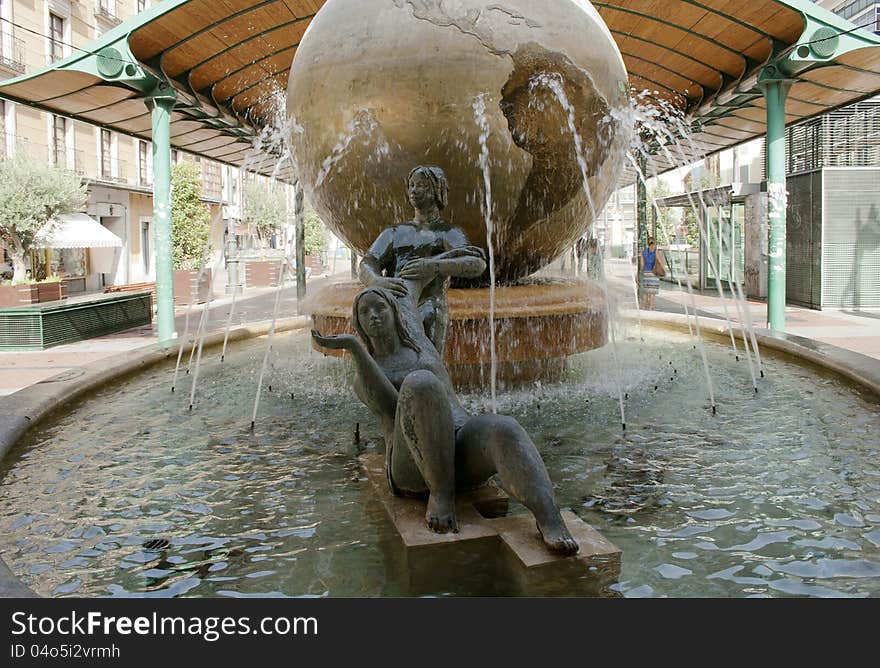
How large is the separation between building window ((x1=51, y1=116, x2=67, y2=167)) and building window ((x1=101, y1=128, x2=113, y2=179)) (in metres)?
2.37

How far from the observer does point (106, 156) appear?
33.2m

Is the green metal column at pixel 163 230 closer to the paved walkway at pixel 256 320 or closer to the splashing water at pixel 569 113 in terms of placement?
the paved walkway at pixel 256 320

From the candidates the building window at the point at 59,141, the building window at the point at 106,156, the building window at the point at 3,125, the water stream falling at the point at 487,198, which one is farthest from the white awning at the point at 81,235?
the water stream falling at the point at 487,198

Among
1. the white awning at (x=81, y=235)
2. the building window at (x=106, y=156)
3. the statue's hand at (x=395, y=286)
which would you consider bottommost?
the statue's hand at (x=395, y=286)

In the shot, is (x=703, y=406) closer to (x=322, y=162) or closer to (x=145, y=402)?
(x=322, y=162)

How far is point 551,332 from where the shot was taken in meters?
5.99

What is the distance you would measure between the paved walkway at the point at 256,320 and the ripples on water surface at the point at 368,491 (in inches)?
86.0

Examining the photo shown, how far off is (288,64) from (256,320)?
5.17m

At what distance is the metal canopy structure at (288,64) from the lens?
955 cm

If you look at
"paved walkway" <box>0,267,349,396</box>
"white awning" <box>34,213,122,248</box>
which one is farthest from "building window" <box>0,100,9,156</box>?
"paved walkway" <box>0,267,349,396</box>

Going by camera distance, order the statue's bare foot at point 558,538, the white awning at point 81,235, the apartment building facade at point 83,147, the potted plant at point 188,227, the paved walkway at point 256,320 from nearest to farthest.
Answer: the statue's bare foot at point 558,538, the paved walkway at point 256,320, the white awning at point 81,235, the potted plant at point 188,227, the apartment building facade at point 83,147

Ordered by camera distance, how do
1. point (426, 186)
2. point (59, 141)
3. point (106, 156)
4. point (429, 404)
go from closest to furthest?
1. point (429, 404)
2. point (426, 186)
3. point (59, 141)
4. point (106, 156)

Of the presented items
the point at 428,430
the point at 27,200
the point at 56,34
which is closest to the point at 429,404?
the point at 428,430

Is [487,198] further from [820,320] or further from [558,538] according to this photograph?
[820,320]
